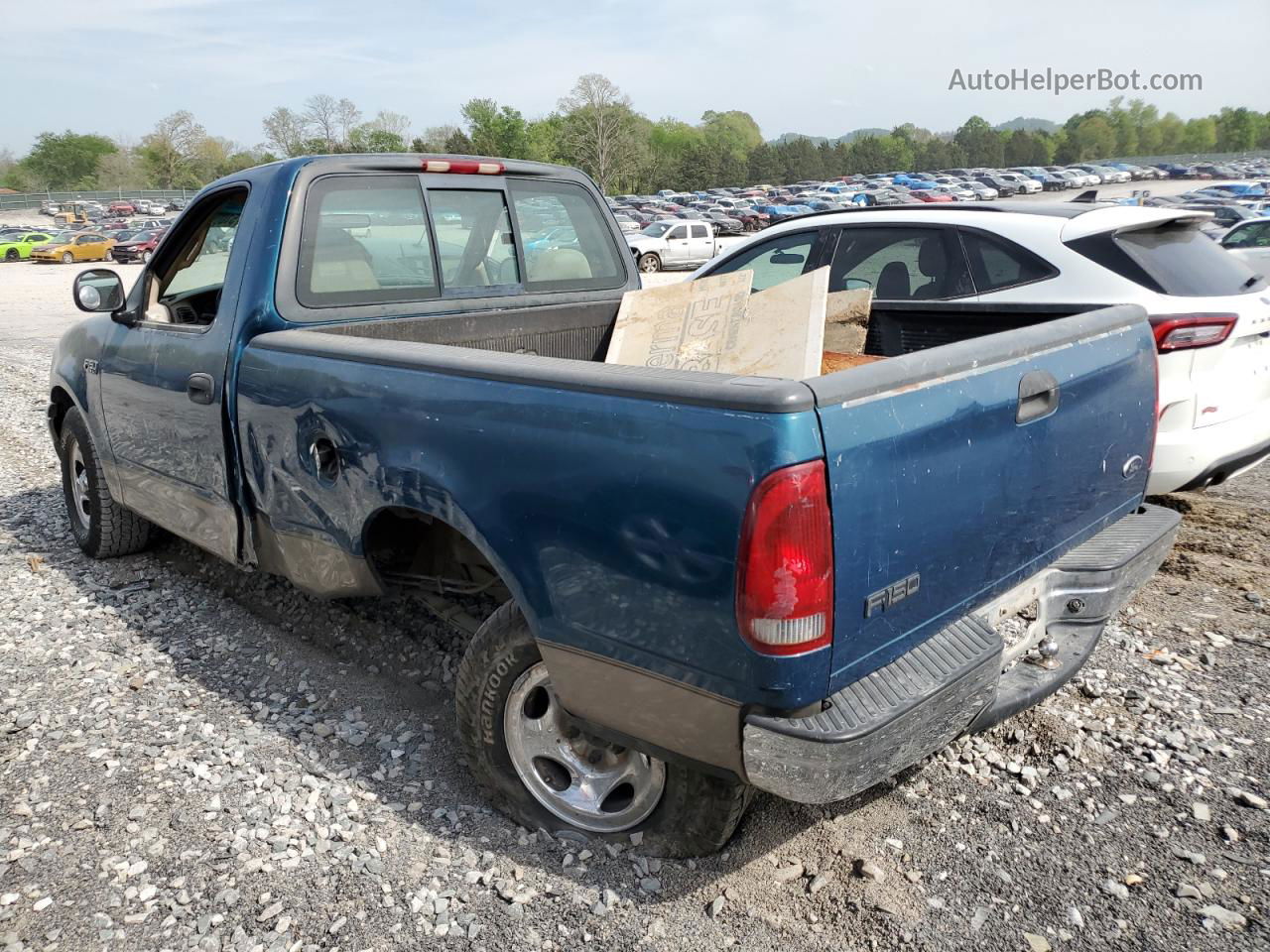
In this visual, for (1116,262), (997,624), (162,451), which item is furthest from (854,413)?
(1116,262)

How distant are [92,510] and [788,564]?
4483mm

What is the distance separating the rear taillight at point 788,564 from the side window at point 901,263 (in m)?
3.92

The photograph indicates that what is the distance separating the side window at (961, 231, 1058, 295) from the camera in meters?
5.45

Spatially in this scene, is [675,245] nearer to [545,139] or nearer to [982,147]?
[545,139]

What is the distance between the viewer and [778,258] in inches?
277

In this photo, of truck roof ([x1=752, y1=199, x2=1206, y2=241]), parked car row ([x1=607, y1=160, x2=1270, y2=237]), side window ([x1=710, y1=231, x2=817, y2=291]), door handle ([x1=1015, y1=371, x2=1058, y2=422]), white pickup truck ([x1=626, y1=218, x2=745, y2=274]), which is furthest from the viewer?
parked car row ([x1=607, y1=160, x2=1270, y2=237])

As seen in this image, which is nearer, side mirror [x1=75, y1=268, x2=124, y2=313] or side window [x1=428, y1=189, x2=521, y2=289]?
side window [x1=428, y1=189, x2=521, y2=289]

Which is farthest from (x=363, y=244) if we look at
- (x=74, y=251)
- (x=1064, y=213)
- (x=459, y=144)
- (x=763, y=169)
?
(x=763, y=169)

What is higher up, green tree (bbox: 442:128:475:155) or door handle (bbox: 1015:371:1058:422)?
green tree (bbox: 442:128:475:155)

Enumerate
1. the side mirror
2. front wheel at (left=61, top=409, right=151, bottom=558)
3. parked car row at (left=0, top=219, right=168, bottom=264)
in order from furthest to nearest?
A: parked car row at (left=0, top=219, right=168, bottom=264) < front wheel at (left=61, top=409, right=151, bottom=558) < the side mirror

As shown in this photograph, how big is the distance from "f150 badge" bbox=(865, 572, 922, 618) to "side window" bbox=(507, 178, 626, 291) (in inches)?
107

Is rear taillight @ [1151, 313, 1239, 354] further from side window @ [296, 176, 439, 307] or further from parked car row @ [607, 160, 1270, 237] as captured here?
parked car row @ [607, 160, 1270, 237]

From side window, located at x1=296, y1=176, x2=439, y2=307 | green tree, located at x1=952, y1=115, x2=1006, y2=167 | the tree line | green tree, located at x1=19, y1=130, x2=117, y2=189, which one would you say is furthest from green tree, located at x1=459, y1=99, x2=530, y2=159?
side window, located at x1=296, y1=176, x2=439, y2=307

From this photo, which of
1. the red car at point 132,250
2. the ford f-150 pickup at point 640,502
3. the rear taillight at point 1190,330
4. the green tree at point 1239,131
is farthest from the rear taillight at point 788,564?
the green tree at point 1239,131
